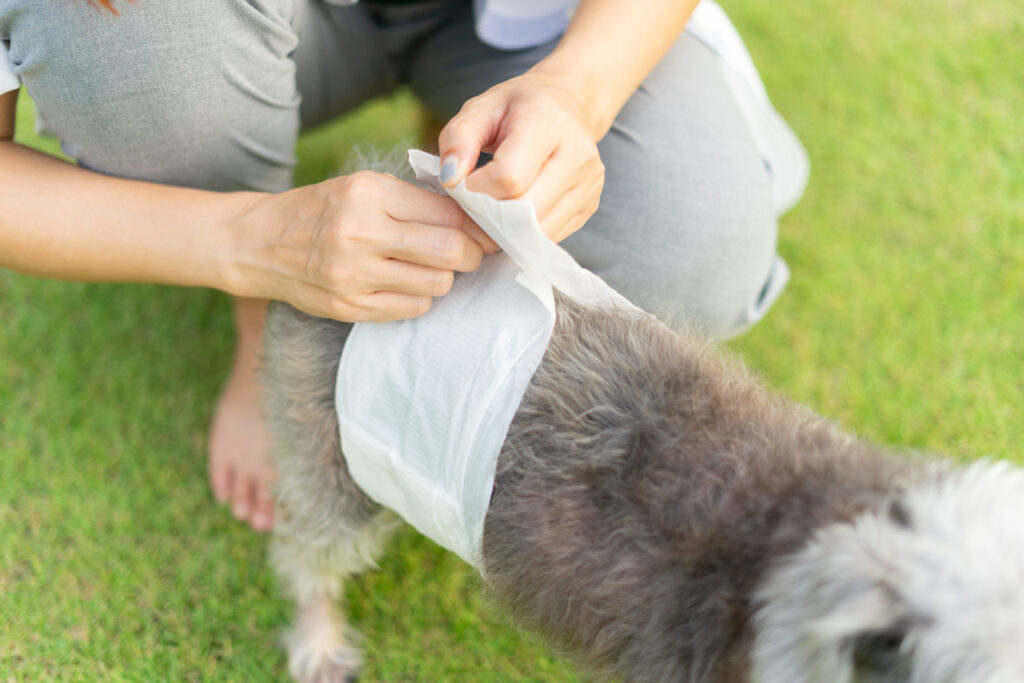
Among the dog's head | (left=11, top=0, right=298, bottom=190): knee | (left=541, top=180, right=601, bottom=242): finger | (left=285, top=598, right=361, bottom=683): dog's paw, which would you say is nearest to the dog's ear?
the dog's head

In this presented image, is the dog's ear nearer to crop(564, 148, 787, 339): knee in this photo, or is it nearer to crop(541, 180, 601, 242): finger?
crop(541, 180, 601, 242): finger

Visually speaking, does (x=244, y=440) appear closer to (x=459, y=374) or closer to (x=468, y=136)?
(x=459, y=374)

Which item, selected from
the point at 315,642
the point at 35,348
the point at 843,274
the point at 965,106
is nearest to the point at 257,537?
the point at 315,642

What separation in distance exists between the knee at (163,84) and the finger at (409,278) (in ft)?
1.51

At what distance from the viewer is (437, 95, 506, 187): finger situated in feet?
3.09

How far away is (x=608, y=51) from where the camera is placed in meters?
1.20

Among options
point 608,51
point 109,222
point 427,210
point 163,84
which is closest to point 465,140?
point 427,210

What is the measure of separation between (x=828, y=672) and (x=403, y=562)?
1.07m

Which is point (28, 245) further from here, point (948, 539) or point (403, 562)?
point (948, 539)

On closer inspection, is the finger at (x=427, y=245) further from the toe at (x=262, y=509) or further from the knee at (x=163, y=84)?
the toe at (x=262, y=509)

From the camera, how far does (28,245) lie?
118cm

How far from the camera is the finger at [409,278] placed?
101 cm

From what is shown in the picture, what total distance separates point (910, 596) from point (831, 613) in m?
0.07

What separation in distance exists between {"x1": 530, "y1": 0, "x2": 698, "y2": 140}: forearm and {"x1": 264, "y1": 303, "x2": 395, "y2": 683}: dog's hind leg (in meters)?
0.52
